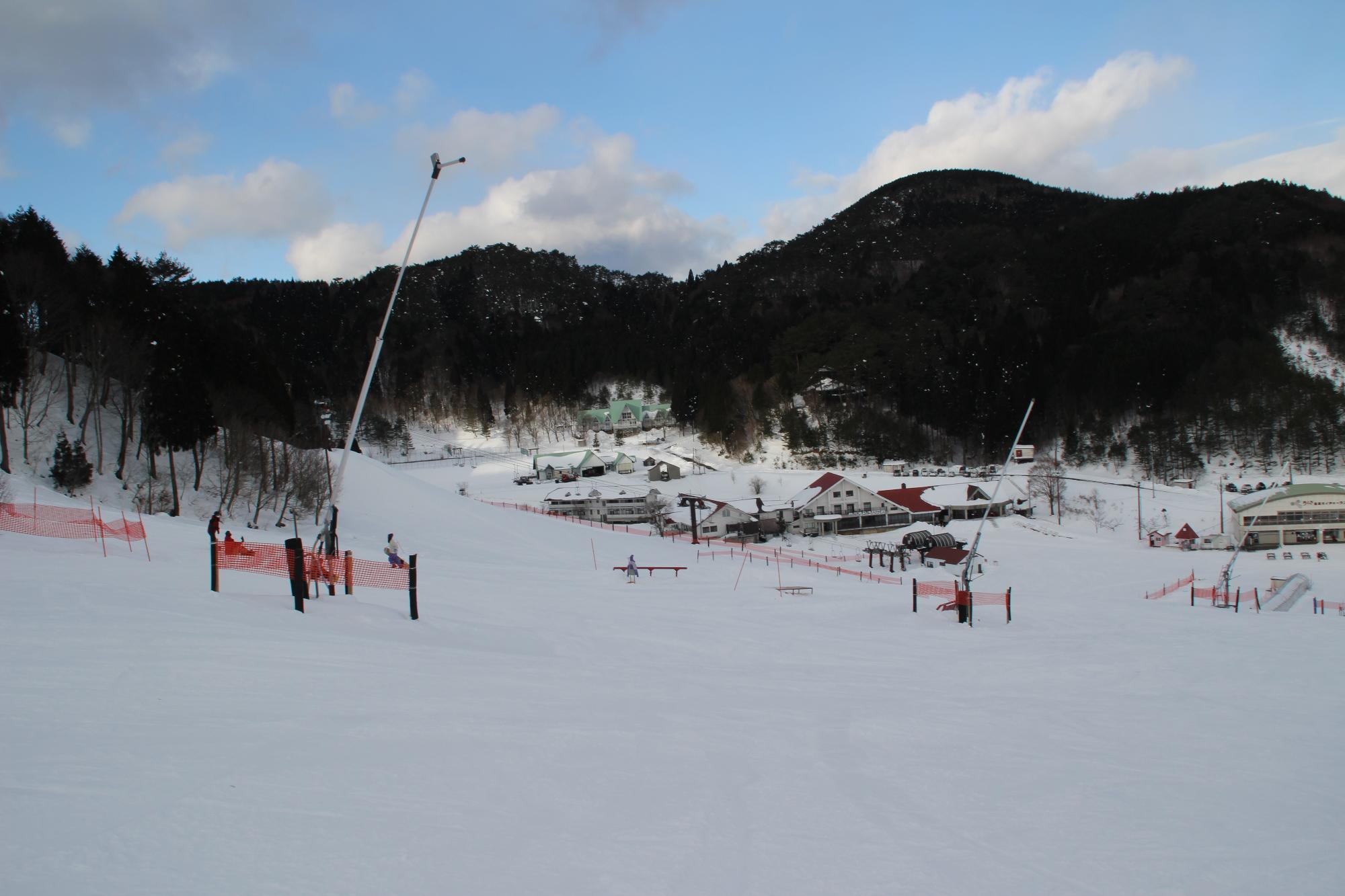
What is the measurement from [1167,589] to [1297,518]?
26.7 m

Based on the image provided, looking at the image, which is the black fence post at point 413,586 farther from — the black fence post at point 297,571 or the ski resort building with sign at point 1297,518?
the ski resort building with sign at point 1297,518

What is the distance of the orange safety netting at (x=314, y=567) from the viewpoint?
13227mm

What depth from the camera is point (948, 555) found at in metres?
40.0

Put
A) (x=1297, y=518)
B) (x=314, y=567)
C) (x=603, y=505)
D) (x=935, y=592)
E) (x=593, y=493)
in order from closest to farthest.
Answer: (x=314, y=567) → (x=935, y=592) → (x=1297, y=518) → (x=603, y=505) → (x=593, y=493)

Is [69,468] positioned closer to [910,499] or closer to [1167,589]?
[1167,589]

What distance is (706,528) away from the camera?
174ft

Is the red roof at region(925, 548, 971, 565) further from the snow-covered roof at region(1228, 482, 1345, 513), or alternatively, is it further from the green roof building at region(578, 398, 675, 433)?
the green roof building at region(578, 398, 675, 433)

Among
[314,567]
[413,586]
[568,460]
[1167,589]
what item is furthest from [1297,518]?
[568,460]

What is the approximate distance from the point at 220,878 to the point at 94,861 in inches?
21.5

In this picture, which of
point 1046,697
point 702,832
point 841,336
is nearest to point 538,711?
point 702,832

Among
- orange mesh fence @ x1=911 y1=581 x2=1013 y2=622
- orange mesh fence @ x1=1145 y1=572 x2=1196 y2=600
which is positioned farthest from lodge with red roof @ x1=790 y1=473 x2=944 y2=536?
orange mesh fence @ x1=911 y1=581 x2=1013 y2=622

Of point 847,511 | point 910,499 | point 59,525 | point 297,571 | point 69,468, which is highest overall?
point 69,468

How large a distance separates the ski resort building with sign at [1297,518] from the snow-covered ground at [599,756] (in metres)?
41.8

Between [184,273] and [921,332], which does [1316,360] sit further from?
[184,273]
